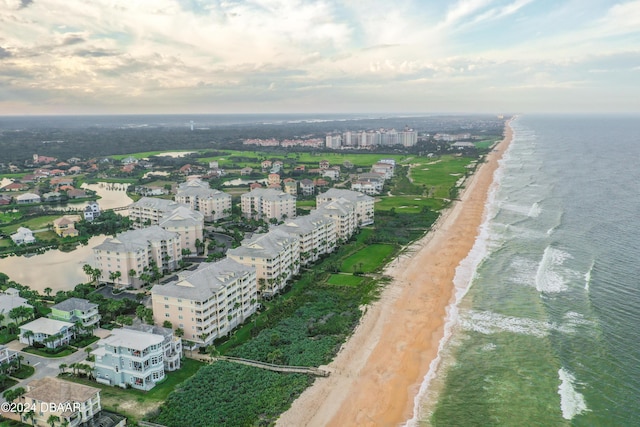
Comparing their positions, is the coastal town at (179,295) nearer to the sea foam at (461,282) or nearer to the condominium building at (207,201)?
the condominium building at (207,201)

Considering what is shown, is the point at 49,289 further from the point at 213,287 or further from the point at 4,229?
the point at 4,229

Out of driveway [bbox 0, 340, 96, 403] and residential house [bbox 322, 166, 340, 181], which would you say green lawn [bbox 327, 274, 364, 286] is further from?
residential house [bbox 322, 166, 340, 181]

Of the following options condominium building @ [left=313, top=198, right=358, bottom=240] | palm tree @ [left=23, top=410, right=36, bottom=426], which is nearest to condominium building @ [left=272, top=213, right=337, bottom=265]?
condominium building @ [left=313, top=198, right=358, bottom=240]

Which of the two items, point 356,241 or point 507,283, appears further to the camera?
point 356,241

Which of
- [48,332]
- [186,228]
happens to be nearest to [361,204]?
[186,228]

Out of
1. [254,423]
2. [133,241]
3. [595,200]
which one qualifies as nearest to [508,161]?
[595,200]
